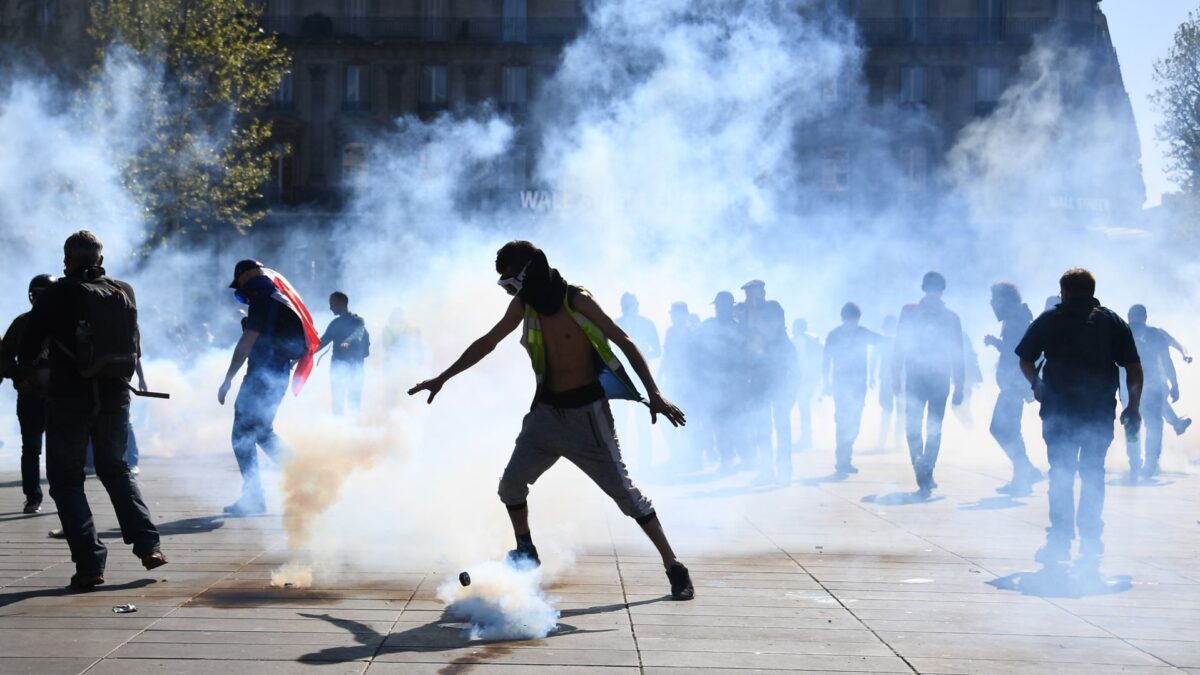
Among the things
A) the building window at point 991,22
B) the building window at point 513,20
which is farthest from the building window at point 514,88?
the building window at point 991,22

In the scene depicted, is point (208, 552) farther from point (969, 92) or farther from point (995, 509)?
point (969, 92)

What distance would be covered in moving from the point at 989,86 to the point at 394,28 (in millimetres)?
17863

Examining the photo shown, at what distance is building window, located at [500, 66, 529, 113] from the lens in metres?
38.0

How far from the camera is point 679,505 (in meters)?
9.62

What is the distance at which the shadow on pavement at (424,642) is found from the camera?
4.65 metres

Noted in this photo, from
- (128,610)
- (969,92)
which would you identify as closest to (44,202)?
(128,610)

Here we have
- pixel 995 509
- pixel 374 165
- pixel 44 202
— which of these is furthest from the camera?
pixel 374 165

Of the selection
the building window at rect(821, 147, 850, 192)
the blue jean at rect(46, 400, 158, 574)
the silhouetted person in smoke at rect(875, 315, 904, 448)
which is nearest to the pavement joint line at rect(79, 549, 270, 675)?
the blue jean at rect(46, 400, 158, 574)

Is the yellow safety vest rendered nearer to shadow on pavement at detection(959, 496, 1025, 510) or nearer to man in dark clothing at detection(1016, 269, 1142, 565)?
man in dark clothing at detection(1016, 269, 1142, 565)

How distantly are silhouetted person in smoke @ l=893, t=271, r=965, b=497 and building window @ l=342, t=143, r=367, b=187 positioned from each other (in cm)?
3127

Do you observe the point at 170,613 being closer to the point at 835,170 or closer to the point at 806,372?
the point at 806,372

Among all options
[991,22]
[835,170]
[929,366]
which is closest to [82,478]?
[929,366]

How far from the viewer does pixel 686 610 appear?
18.3 ft

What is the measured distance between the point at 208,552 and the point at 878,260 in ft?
83.6
